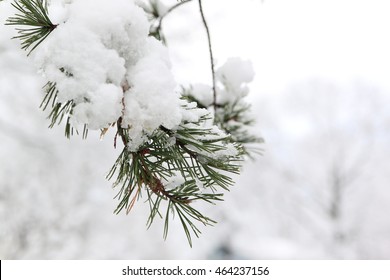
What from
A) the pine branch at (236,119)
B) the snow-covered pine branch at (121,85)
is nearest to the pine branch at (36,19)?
the snow-covered pine branch at (121,85)

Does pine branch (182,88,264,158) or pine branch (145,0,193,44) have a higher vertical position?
pine branch (145,0,193,44)

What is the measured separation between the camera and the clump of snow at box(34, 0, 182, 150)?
430 millimetres

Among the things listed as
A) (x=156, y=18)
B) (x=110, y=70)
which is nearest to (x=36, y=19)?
(x=110, y=70)

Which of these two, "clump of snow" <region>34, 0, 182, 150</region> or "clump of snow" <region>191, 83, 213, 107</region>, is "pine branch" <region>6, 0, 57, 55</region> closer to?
"clump of snow" <region>34, 0, 182, 150</region>

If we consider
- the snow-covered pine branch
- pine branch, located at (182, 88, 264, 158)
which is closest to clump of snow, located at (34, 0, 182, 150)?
the snow-covered pine branch

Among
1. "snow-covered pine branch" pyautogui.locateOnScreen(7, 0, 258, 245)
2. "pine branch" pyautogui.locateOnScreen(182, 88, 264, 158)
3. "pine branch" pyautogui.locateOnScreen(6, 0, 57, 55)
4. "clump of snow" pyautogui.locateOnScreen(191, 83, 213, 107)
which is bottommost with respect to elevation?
"pine branch" pyautogui.locateOnScreen(182, 88, 264, 158)

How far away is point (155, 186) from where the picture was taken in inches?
21.3

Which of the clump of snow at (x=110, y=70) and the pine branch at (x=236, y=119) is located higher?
the clump of snow at (x=110, y=70)

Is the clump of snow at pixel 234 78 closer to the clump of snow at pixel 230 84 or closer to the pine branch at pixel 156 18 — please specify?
the clump of snow at pixel 230 84

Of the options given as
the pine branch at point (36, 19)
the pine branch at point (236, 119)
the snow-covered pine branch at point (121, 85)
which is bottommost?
the pine branch at point (236, 119)

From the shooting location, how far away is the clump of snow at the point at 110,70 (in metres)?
0.43

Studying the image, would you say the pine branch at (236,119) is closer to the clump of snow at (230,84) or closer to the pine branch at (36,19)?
the clump of snow at (230,84)

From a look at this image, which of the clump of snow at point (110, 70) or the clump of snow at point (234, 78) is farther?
the clump of snow at point (234, 78)

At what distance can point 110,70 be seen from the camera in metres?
0.44
